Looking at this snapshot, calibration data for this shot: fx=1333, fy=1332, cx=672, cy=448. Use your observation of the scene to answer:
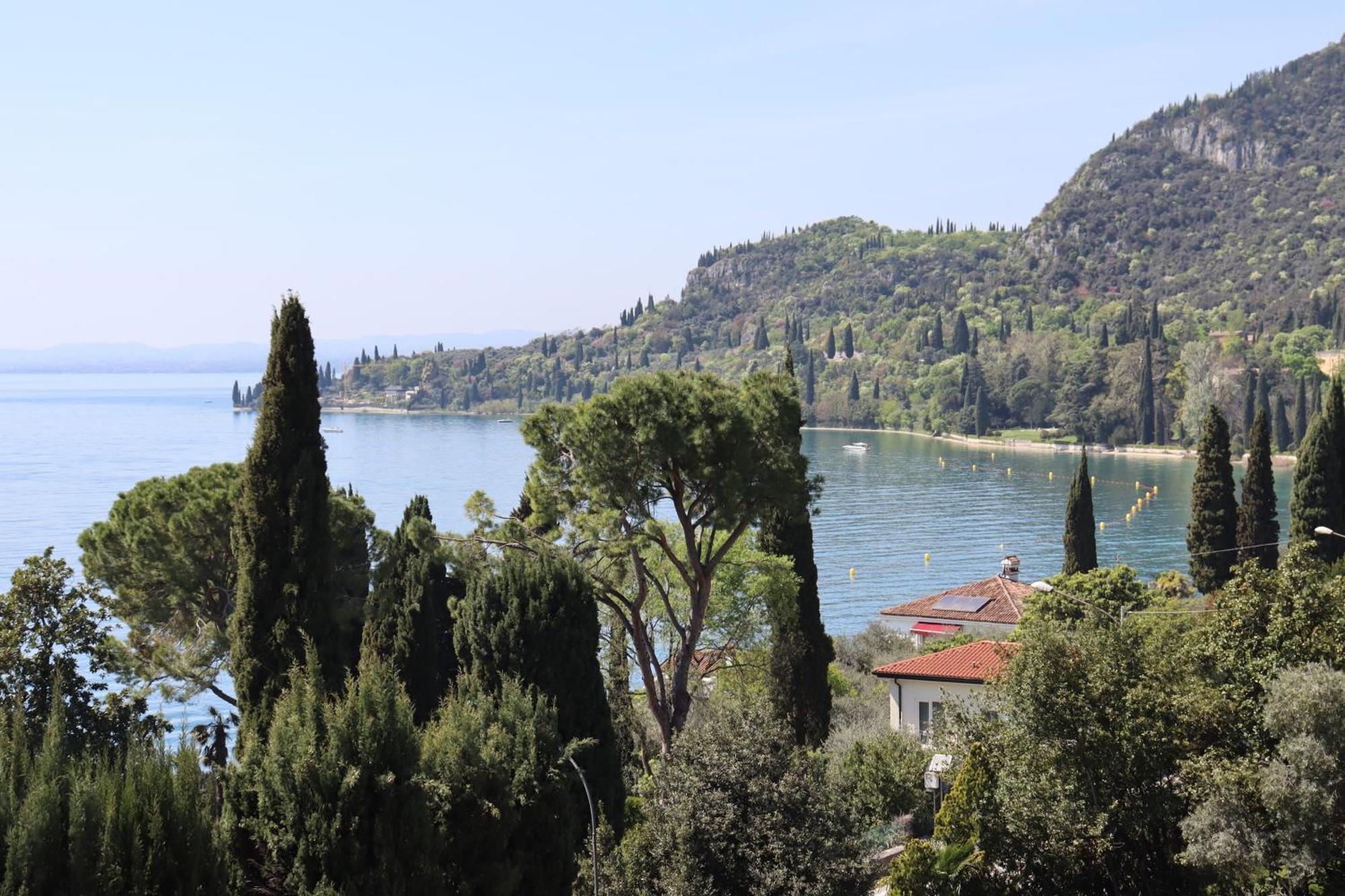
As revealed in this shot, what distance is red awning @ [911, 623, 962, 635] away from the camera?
41.5 m

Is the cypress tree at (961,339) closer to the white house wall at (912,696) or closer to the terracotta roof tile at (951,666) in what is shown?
the terracotta roof tile at (951,666)

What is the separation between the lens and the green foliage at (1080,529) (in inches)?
1671

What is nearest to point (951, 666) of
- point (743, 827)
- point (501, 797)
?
point (743, 827)

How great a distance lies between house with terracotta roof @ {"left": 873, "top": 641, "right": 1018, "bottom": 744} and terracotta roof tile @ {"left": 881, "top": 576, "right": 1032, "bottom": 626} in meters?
12.6

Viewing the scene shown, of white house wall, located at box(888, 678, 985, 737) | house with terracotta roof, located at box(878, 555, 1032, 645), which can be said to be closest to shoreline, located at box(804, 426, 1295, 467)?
house with terracotta roof, located at box(878, 555, 1032, 645)

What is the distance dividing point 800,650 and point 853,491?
80616mm

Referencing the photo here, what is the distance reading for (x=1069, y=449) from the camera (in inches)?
5251

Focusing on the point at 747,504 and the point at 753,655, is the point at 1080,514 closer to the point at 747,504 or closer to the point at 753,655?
the point at 753,655

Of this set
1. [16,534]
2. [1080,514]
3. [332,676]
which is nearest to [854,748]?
[332,676]

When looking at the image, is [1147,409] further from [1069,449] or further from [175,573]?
[175,573]

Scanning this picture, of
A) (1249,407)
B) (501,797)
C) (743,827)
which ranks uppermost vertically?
(501,797)

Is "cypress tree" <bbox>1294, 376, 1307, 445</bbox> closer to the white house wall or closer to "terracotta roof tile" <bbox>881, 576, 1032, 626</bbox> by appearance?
"terracotta roof tile" <bbox>881, 576, 1032, 626</bbox>

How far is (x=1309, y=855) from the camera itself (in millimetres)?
12594

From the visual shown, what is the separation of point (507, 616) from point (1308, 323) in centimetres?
17182
